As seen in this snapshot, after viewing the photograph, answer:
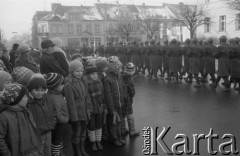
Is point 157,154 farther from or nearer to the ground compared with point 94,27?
nearer to the ground

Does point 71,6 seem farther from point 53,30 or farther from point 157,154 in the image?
point 157,154

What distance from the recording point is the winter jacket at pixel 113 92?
5.46 m

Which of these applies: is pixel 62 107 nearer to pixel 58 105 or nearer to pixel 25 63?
pixel 58 105

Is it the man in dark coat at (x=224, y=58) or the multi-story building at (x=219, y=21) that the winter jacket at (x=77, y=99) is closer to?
the man in dark coat at (x=224, y=58)

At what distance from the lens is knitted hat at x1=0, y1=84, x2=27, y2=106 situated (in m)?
3.29

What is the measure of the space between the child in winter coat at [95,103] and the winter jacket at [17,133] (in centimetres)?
179

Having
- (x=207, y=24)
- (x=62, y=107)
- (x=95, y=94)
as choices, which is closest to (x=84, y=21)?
(x=207, y=24)

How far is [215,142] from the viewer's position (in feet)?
18.1

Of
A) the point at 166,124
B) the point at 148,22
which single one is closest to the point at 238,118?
the point at 166,124

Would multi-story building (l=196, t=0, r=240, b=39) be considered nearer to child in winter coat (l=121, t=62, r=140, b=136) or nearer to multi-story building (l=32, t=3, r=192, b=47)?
multi-story building (l=32, t=3, r=192, b=47)

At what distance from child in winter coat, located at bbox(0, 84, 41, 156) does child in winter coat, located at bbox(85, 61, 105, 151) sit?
1820 millimetres

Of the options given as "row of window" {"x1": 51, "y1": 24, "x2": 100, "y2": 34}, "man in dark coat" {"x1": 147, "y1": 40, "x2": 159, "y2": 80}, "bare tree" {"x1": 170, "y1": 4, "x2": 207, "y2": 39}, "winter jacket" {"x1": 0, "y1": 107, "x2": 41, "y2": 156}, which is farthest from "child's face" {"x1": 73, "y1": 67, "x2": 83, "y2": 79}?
"row of window" {"x1": 51, "y1": 24, "x2": 100, "y2": 34}

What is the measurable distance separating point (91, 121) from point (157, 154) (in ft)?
4.17

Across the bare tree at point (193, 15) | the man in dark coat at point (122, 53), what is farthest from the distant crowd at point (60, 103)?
the bare tree at point (193, 15)
